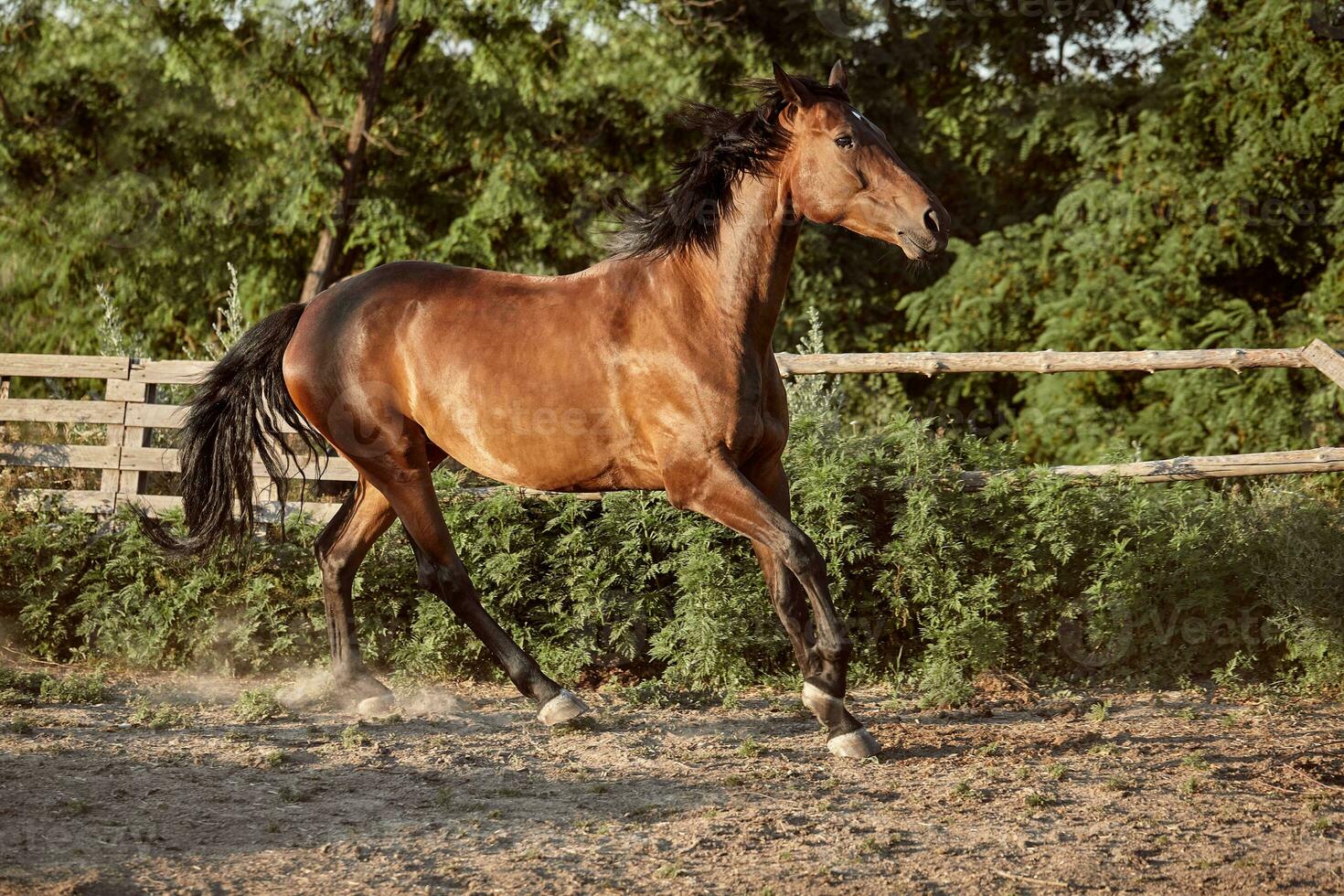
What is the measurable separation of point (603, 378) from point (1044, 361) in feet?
8.32

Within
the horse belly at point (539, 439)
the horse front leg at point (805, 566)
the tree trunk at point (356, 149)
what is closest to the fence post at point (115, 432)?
the horse belly at point (539, 439)

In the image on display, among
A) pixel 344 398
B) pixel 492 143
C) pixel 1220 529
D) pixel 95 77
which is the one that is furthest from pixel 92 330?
pixel 1220 529

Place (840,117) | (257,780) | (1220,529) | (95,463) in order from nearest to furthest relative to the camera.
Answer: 1. (257,780)
2. (840,117)
3. (1220,529)
4. (95,463)

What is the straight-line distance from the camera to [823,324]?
43.6 ft

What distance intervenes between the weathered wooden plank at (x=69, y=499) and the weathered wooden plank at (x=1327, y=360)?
20.7 ft

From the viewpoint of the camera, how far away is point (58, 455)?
7.12m

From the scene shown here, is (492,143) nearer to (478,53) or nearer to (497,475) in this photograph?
(478,53)

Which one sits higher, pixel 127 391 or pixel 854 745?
pixel 127 391

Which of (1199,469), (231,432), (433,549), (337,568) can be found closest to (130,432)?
(231,432)

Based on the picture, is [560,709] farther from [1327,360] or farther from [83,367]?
[1327,360]

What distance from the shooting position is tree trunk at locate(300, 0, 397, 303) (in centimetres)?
1263

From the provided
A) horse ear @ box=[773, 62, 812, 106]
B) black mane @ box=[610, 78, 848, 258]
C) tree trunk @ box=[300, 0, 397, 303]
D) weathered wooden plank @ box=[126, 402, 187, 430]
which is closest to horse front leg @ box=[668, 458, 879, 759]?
black mane @ box=[610, 78, 848, 258]

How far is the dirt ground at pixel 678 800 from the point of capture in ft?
11.0

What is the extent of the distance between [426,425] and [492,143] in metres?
8.66
